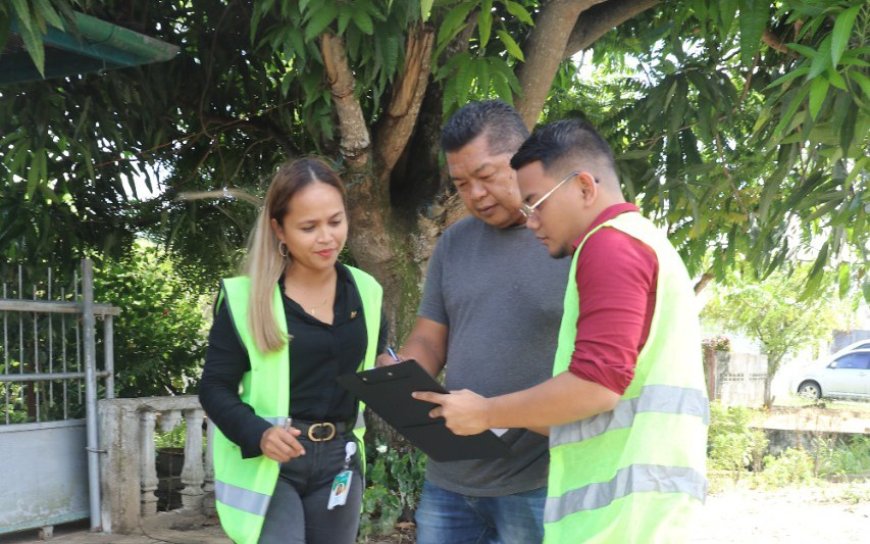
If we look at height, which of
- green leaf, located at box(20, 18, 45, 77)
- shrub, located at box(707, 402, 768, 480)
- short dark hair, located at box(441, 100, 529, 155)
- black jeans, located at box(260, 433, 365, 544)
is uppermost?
green leaf, located at box(20, 18, 45, 77)

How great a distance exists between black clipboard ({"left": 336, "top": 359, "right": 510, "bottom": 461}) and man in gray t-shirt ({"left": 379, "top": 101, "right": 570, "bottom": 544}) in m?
0.15

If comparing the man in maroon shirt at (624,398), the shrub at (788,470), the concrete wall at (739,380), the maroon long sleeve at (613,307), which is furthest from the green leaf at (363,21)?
the concrete wall at (739,380)

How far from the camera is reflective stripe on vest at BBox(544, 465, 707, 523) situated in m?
2.02

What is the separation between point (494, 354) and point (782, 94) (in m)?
2.19

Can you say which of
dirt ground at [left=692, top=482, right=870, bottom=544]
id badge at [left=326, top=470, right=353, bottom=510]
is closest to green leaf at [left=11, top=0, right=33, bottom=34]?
id badge at [left=326, top=470, right=353, bottom=510]

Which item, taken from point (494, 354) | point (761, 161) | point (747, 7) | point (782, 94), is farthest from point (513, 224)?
point (761, 161)

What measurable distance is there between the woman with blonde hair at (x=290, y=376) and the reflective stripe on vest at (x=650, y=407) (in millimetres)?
1019

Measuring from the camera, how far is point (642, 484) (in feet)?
6.63

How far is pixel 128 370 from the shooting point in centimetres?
790

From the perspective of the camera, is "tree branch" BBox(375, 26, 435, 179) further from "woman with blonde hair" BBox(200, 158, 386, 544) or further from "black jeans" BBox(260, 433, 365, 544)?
"black jeans" BBox(260, 433, 365, 544)

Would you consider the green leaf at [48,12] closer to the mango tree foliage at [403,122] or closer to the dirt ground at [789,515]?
the mango tree foliage at [403,122]

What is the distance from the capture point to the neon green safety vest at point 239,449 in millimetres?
2910

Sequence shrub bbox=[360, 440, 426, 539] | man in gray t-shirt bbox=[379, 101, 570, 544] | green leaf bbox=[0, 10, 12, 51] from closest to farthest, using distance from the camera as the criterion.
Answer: man in gray t-shirt bbox=[379, 101, 570, 544] → green leaf bbox=[0, 10, 12, 51] → shrub bbox=[360, 440, 426, 539]

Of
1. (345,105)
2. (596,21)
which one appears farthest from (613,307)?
(596,21)
